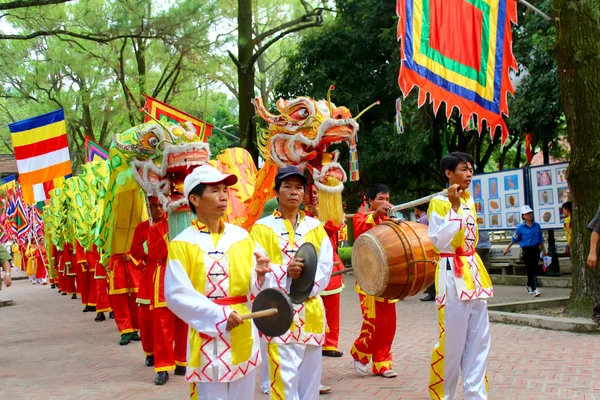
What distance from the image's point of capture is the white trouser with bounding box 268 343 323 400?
4654 millimetres

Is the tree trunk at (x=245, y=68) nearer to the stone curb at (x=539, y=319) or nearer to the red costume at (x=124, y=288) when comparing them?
the red costume at (x=124, y=288)

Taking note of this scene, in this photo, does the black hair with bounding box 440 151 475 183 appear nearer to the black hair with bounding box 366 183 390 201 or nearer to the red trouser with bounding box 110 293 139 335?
the black hair with bounding box 366 183 390 201

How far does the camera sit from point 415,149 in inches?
696

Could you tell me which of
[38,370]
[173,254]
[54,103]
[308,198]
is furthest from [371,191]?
[54,103]

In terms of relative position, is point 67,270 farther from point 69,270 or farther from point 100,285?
point 100,285

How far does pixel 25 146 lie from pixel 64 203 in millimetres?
2434

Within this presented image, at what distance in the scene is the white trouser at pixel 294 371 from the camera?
4654 millimetres

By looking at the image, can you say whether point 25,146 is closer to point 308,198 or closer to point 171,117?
point 171,117

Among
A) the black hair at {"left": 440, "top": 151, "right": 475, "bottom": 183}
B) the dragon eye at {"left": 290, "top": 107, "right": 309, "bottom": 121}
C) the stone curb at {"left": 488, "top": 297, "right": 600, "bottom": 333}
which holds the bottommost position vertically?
the stone curb at {"left": 488, "top": 297, "right": 600, "bottom": 333}

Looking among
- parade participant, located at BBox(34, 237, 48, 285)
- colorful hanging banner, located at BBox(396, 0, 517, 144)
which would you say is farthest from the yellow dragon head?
parade participant, located at BBox(34, 237, 48, 285)

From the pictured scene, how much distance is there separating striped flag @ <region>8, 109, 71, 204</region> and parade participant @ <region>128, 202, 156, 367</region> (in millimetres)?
6267

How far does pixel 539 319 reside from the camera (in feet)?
30.0

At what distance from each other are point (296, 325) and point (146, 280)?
10.7 feet

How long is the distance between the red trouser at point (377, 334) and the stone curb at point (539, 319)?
10.4 ft
